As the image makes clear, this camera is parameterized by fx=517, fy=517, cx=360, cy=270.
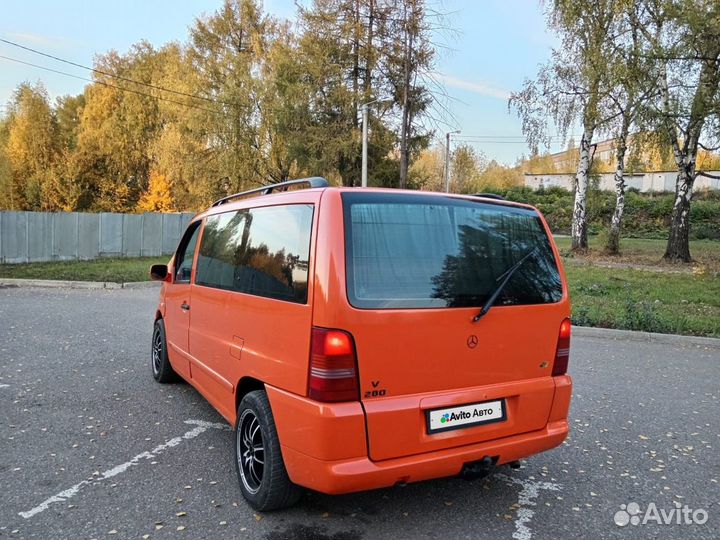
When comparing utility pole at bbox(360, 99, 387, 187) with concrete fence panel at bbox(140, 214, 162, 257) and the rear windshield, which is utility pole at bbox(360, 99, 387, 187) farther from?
the rear windshield

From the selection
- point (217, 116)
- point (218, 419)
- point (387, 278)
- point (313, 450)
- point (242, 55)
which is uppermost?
point (242, 55)

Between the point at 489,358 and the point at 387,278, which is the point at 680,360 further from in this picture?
the point at 387,278

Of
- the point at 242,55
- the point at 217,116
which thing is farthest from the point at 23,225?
the point at 242,55

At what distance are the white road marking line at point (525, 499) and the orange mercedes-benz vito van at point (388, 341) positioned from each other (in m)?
0.35

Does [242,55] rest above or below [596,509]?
above

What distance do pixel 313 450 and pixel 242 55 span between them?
1273 inches

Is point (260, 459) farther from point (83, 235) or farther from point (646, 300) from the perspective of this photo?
point (83, 235)

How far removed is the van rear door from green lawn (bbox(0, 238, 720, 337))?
22.1ft

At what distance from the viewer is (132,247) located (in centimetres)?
2386

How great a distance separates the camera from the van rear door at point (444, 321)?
2600 millimetres

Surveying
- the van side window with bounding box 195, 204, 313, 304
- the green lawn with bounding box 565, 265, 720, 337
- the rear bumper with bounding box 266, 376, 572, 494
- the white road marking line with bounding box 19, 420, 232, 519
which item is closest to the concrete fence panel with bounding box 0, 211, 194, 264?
the white road marking line with bounding box 19, 420, 232, 519

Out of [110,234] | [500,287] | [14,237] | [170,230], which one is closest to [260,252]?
[500,287]

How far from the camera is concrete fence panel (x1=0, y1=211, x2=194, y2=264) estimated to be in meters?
18.9

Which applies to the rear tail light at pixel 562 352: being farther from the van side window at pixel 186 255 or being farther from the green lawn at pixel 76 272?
the green lawn at pixel 76 272
